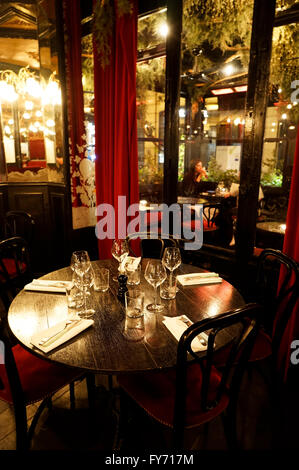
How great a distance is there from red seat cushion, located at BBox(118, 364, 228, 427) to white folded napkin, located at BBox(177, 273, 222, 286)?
0.46 metres

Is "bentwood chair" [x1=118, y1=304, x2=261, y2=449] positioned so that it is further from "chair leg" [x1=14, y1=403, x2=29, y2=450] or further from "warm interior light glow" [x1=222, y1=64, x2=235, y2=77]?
"warm interior light glow" [x1=222, y1=64, x2=235, y2=77]

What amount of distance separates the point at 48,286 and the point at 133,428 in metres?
0.92

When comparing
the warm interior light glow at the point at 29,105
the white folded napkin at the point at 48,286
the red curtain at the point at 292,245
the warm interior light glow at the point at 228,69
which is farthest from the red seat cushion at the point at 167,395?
Answer: the warm interior light glow at the point at 228,69

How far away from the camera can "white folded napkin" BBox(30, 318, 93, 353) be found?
1211mm

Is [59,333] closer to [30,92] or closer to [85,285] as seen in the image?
[85,285]

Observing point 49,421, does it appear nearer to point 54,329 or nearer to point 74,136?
point 54,329

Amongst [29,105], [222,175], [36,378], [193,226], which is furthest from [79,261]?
[222,175]

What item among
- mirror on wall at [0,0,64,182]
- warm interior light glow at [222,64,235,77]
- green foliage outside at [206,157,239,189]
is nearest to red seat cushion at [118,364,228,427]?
mirror on wall at [0,0,64,182]

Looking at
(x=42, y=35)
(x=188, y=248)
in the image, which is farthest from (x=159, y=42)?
(x=188, y=248)

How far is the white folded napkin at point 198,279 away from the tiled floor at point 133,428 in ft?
2.52

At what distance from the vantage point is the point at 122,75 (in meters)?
2.85

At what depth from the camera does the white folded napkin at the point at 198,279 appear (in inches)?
70.8

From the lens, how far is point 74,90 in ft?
11.0

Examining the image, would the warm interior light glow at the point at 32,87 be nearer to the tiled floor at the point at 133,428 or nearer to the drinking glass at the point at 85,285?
the drinking glass at the point at 85,285
